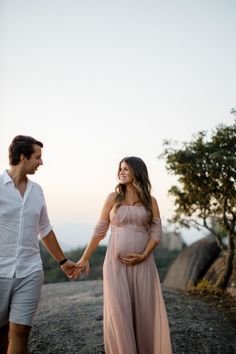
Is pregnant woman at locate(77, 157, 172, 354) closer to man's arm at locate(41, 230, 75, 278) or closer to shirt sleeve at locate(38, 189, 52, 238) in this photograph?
man's arm at locate(41, 230, 75, 278)

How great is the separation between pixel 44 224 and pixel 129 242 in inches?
44.8

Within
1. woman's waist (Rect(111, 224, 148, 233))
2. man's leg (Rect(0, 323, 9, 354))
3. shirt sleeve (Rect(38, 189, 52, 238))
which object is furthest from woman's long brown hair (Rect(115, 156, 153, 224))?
man's leg (Rect(0, 323, 9, 354))

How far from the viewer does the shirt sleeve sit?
4.43 meters

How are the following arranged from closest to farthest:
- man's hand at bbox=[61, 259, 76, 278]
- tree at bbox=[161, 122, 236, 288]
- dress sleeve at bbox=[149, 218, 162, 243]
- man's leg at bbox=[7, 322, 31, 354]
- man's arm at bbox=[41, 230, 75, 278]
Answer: man's leg at bbox=[7, 322, 31, 354] < man's arm at bbox=[41, 230, 75, 278] < man's hand at bbox=[61, 259, 76, 278] < dress sleeve at bbox=[149, 218, 162, 243] < tree at bbox=[161, 122, 236, 288]

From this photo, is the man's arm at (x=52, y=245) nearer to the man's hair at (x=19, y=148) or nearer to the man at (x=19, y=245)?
the man at (x=19, y=245)

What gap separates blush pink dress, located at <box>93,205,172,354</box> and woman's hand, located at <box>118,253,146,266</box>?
0.05 metres

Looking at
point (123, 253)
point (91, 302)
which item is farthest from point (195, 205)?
point (123, 253)

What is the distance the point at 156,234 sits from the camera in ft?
16.9

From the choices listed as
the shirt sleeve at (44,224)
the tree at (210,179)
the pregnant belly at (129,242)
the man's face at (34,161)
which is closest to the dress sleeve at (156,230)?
the pregnant belly at (129,242)

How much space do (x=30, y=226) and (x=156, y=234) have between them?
167 centimetres

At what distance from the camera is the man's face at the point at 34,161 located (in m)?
4.32

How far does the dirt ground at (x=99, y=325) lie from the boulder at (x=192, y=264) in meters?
2.98

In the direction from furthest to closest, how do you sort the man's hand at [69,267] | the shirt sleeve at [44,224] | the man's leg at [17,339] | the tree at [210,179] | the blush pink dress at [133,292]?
the tree at [210,179] < the man's hand at [69,267] < the blush pink dress at [133,292] < the shirt sleeve at [44,224] < the man's leg at [17,339]

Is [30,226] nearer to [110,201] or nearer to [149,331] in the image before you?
[110,201]
